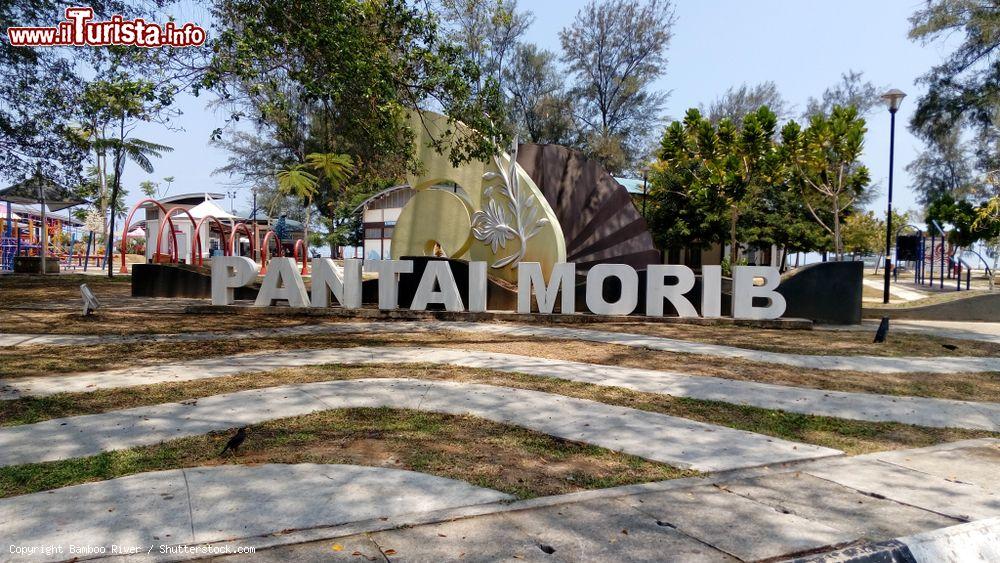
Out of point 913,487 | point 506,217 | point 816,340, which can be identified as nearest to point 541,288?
point 506,217

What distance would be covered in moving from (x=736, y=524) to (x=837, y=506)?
2.56 ft

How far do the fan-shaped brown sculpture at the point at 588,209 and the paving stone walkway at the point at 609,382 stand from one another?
8.43 metres

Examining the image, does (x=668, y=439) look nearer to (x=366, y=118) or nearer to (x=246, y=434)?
(x=246, y=434)

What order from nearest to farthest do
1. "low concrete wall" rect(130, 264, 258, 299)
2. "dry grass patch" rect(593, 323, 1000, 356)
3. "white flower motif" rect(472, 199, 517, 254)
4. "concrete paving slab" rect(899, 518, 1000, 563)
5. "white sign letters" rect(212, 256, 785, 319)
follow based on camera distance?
1. "concrete paving slab" rect(899, 518, 1000, 563)
2. "dry grass patch" rect(593, 323, 1000, 356)
3. "white sign letters" rect(212, 256, 785, 319)
4. "white flower motif" rect(472, 199, 517, 254)
5. "low concrete wall" rect(130, 264, 258, 299)

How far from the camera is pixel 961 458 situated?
16.7ft

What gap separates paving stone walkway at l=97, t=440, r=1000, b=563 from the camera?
3.16m

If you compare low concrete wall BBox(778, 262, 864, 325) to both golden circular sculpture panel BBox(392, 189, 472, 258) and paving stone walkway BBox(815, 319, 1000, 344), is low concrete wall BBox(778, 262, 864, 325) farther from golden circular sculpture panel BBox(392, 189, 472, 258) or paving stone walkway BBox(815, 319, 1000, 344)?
golden circular sculpture panel BBox(392, 189, 472, 258)

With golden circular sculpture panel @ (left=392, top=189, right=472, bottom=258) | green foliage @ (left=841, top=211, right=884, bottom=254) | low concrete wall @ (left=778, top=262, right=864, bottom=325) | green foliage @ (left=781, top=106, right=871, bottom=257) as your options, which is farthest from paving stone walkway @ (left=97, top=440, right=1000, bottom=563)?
green foliage @ (left=841, top=211, right=884, bottom=254)

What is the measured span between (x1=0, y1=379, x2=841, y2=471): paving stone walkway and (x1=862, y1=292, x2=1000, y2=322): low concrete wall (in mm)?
14107

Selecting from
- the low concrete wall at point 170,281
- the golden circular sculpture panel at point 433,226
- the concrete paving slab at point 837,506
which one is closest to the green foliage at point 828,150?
the golden circular sculpture panel at point 433,226

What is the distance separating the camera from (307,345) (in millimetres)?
9766

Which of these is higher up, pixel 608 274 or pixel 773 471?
pixel 608 274

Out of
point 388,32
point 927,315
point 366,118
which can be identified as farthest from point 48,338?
point 927,315

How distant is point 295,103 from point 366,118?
28.1m
